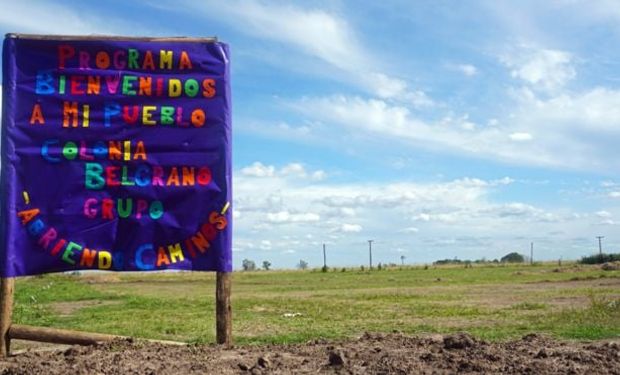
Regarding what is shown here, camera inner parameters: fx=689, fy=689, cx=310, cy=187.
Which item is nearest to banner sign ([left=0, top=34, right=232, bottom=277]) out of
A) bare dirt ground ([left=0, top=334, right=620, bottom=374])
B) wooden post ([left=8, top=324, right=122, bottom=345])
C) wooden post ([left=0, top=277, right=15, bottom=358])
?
wooden post ([left=0, top=277, right=15, bottom=358])

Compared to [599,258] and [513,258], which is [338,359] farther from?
[513,258]

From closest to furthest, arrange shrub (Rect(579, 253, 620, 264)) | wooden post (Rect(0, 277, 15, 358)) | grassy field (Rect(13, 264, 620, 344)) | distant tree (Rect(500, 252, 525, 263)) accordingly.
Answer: wooden post (Rect(0, 277, 15, 358)) < grassy field (Rect(13, 264, 620, 344)) < shrub (Rect(579, 253, 620, 264)) < distant tree (Rect(500, 252, 525, 263))

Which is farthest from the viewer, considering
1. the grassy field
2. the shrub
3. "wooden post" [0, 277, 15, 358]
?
the shrub

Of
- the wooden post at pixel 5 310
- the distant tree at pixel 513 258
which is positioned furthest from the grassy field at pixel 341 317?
the distant tree at pixel 513 258

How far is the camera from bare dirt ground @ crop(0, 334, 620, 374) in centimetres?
635

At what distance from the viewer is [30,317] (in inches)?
695

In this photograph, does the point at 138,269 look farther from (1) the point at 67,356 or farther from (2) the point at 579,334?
(2) the point at 579,334

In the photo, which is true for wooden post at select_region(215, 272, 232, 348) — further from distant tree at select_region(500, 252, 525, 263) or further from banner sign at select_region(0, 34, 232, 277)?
distant tree at select_region(500, 252, 525, 263)

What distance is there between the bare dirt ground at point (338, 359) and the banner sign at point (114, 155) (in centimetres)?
115

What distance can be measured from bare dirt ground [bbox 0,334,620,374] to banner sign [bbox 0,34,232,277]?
1.15m

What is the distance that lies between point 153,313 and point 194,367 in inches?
486

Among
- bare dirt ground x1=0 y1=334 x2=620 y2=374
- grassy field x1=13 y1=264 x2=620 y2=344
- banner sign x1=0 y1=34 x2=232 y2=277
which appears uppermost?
banner sign x1=0 y1=34 x2=232 y2=277

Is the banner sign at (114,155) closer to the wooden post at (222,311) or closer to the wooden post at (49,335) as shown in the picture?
the wooden post at (222,311)

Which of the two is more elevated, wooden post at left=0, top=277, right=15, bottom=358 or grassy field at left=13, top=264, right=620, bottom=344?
wooden post at left=0, top=277, right=15, bottom=358
